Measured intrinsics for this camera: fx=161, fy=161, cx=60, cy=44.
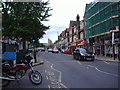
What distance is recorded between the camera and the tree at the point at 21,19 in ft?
64.5

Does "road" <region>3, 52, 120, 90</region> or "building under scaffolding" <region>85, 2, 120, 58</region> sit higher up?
"building under scaffolding" <region>85, 2, 120, 58</region>

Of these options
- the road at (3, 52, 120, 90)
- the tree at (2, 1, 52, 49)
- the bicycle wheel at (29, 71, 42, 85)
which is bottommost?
the road at (3, 52, 120, 90)

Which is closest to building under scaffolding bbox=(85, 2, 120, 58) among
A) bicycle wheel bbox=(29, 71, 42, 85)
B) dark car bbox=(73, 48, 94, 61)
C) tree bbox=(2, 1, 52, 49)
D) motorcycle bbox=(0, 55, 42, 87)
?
dark car bbox=(73, 48, 94, 61)

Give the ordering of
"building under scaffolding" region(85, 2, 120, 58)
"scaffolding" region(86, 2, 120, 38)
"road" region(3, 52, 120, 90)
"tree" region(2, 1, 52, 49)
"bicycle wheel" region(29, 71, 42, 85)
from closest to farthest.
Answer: "road" region(3, 52, 120, 90)
"bicycle wheel" region(29, 71, 42, 85)
"tree" region(2, 1, 52, 49)
"building under scaffolding" region(85, 2, 120, 58)
"scaffolding" region(86, 2, 120, 38)

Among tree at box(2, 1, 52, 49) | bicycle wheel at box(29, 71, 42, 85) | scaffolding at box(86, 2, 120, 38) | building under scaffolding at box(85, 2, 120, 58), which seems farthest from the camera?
scaffolding at box(86, 2, 120, 38)

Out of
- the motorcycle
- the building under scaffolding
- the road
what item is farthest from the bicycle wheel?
the building under scaffolding

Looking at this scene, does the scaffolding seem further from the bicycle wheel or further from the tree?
the bicycle wheel

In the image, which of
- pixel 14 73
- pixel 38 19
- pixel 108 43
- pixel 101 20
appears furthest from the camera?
pixel 101 20

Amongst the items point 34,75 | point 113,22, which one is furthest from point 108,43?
point 34,75

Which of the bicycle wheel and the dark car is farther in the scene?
the dark car

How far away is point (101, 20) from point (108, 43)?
21.4ft

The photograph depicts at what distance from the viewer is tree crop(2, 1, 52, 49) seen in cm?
1966

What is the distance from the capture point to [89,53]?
2066 centimetres

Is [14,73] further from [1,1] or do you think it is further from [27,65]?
[1,1]
